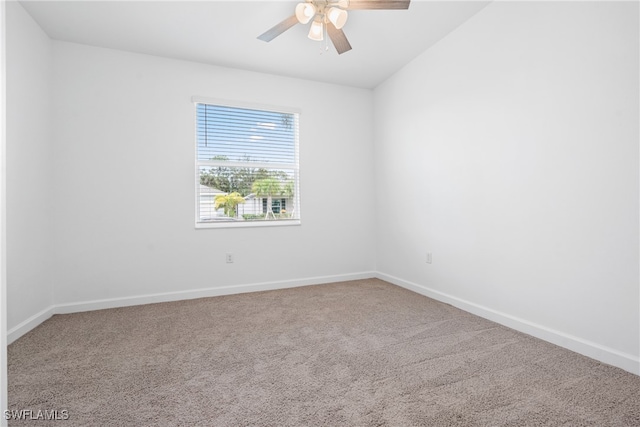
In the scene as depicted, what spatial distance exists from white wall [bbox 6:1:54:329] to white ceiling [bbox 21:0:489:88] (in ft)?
0.94

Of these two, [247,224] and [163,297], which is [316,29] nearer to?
[247,224]

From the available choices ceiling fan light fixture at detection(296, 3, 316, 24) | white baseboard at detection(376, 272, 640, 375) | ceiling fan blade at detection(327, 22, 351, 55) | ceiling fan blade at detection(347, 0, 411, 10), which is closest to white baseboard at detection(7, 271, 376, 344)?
white baseboard at detection(376, 272, 640, 375)

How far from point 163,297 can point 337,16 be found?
10.1 ft

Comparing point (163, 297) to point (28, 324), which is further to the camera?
point (163, 297)

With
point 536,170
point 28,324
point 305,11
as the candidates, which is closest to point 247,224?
point 28,324

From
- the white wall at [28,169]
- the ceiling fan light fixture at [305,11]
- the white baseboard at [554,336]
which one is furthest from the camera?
the white wall at [28,169]

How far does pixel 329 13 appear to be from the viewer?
2352 millimetres

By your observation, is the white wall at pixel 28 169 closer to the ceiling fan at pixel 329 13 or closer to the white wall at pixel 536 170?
the ceiling fan at pixel 329 13

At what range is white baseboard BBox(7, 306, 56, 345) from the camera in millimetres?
2343

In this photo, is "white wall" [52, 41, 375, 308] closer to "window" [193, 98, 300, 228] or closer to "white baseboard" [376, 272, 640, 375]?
"window" [193, 98, 300, 228]

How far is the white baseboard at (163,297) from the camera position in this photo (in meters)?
2.63

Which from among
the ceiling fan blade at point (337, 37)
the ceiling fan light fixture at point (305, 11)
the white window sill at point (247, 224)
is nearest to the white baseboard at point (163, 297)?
the white window sill at point (247, 224)

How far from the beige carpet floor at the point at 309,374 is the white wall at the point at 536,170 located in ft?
0.96

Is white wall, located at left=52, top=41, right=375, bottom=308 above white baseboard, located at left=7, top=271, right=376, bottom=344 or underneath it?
above
